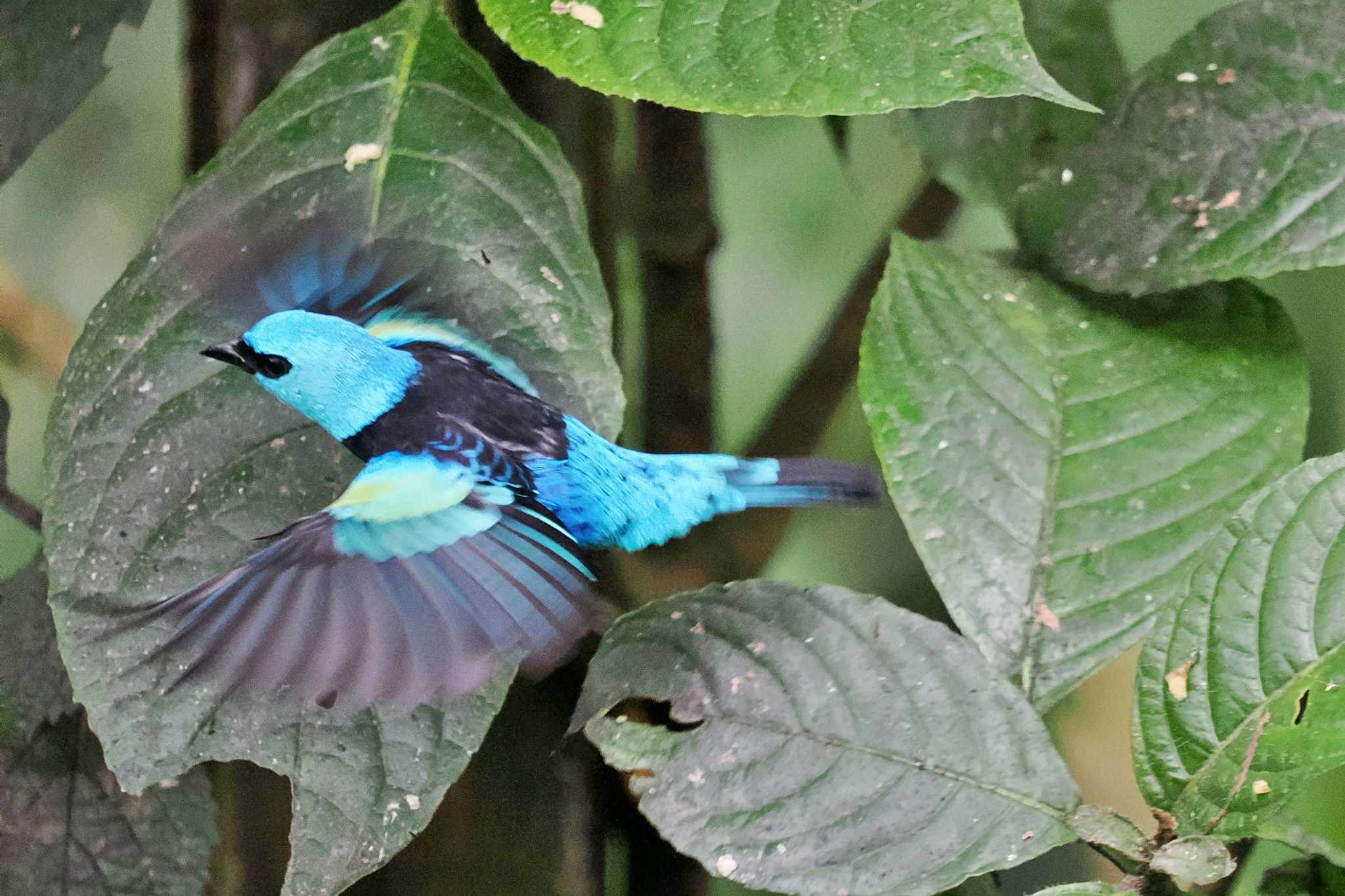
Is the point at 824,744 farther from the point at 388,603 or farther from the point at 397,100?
the point at 397,100

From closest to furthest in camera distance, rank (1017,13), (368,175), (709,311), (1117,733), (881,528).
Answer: (1017,13)
(368,175)
(709,311)
(1117,733)
(881,528)

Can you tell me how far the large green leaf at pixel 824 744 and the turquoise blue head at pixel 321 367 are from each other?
226 mm

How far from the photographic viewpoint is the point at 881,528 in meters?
1.36

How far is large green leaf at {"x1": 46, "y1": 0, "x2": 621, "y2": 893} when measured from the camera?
1.96ft

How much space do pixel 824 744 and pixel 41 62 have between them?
2.44 ft

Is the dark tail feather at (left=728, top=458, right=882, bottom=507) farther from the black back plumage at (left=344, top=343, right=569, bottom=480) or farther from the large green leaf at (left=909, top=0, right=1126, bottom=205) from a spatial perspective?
the large green leaf at (left=909, top=0, right=1126, bottom=205)

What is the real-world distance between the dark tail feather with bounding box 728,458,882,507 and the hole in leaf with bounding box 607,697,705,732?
18 centimetres

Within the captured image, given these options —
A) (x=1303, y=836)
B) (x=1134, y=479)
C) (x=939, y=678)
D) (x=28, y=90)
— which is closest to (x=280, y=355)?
(x=28, y=90)

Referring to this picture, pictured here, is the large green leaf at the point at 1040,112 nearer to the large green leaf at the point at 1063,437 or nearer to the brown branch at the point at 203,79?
the large green leaf at the point at 1063,437

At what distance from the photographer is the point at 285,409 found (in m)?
0.70

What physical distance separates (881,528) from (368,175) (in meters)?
0.86

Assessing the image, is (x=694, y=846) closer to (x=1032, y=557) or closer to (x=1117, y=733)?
(x=1032, y=557)

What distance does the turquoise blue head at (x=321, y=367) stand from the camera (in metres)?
0.67

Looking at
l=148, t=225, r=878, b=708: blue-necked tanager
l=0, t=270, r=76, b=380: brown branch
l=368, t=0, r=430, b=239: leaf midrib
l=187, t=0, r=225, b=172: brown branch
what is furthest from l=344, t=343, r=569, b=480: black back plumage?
l=0, t=270, r=76, b=380: brown branch
